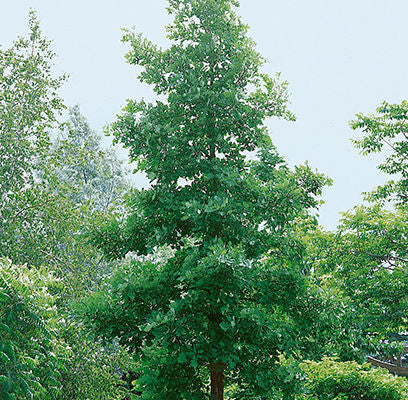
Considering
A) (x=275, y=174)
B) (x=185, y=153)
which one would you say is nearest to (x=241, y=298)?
(x=275, y=174)

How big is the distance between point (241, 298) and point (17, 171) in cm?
718

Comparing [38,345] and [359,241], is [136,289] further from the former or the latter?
[359,241]

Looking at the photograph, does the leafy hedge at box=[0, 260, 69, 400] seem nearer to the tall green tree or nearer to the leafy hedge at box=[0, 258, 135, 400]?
the leafy hedge at box=[0, 258, 135, 400]

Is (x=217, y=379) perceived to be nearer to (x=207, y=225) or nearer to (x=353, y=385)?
(x=207, y=225)

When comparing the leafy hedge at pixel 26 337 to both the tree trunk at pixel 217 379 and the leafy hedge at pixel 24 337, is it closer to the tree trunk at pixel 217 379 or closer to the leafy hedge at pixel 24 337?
the leafy hedge at pixel 24 337

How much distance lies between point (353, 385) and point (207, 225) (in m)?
5.27

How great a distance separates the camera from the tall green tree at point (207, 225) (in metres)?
5.60

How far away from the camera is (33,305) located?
568 cm

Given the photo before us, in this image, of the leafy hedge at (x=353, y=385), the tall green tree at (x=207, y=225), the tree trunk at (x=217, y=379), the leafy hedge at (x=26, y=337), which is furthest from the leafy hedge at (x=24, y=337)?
the leafy hedge at (x=353, y=385)

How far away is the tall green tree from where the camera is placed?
18.4 ft

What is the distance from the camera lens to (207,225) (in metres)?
6.14

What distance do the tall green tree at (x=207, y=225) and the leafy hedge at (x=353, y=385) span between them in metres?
2.60

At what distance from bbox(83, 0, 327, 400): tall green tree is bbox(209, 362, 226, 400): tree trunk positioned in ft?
0.05

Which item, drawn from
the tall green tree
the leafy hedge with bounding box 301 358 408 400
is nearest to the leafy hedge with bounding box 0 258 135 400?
the tall green tree
